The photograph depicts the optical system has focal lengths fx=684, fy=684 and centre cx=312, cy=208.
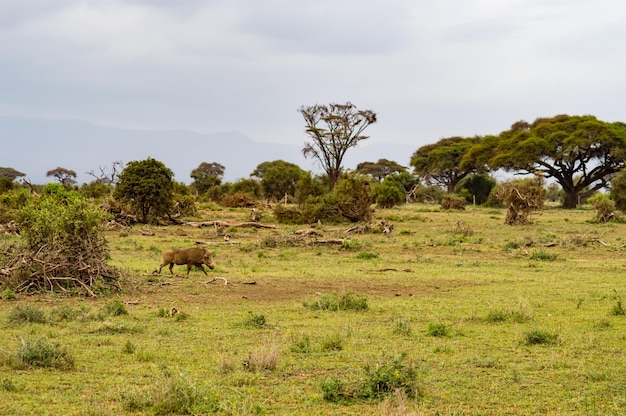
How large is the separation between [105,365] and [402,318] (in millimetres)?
5129

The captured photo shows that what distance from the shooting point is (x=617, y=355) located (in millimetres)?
8906

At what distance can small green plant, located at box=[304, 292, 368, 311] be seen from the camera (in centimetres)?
1248

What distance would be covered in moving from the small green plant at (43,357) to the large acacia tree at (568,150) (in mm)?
47594

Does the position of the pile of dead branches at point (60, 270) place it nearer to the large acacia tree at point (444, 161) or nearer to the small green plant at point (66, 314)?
the small green plant at point (66, 314)

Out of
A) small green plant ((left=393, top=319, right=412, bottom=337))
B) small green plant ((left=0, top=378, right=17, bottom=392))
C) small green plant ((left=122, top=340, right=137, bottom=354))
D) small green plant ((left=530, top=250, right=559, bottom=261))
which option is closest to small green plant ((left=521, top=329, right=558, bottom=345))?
small green plant ((left=393, top=319, right=412, bottom=337))

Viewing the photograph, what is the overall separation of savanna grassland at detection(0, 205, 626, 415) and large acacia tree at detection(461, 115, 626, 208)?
3564 centimetres

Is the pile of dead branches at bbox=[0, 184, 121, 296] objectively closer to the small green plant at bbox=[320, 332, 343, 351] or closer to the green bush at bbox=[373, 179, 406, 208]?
the small green plant at bbox=[320, 332, 343, 351]

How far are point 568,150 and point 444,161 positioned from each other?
694 inches

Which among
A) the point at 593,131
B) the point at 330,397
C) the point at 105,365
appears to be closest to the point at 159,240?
the point at 105,365

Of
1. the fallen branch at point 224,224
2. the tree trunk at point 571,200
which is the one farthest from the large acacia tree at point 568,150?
the fallen branch at point 224,224

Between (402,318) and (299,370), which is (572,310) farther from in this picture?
(299,370)

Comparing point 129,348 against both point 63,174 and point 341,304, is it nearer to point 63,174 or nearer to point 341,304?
point 341,304

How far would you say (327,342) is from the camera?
918 cm

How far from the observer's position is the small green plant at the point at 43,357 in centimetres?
788
